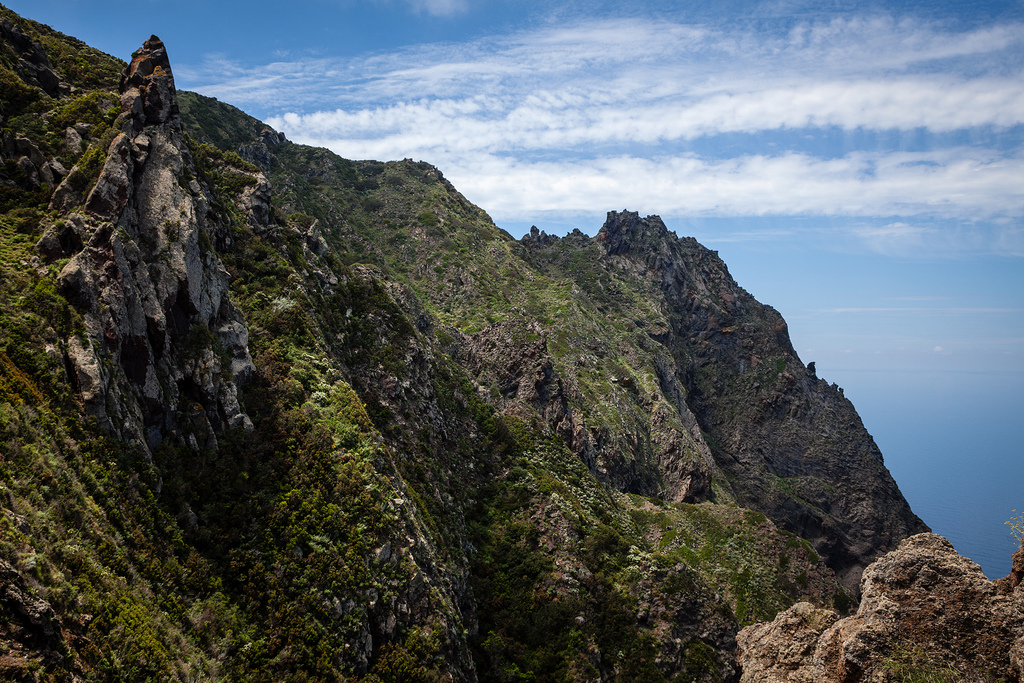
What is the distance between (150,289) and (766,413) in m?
140

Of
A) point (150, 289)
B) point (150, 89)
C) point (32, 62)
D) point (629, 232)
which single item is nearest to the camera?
point (150, 289)

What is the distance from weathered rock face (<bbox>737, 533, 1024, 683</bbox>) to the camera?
65.3 ft

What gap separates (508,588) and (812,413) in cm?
11944

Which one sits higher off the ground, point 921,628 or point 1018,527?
point 1018,527

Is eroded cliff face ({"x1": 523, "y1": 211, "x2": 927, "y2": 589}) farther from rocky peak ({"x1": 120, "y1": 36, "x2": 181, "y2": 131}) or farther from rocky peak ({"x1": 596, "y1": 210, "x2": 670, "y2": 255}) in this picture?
rocky peak ({"x1": 120, "y1": 36, "x2": 181, "y2": 131})

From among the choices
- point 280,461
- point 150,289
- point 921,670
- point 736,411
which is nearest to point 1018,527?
point 921,670

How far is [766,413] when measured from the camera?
133 metres

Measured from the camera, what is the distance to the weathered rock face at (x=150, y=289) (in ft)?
73.2

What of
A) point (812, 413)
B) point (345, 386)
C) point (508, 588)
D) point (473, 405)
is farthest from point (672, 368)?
point (345, 386)

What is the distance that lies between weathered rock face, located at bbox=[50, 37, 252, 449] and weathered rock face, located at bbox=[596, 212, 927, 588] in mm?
103544

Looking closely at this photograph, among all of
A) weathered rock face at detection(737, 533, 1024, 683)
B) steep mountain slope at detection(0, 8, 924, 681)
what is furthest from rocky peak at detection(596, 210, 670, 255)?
weathered rock face at detection(737, 533, 1024, 683)

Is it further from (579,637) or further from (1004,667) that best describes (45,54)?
(1004,667)

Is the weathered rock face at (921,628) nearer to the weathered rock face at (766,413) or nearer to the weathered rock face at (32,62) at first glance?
the weathered rock face at (32,62)

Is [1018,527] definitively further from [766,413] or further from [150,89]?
[766,413]
